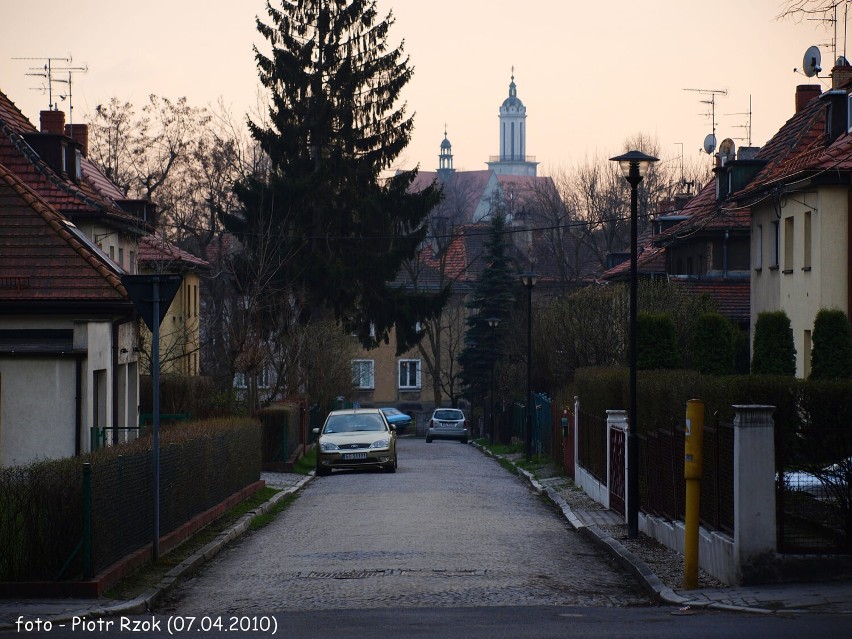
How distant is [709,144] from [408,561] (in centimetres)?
3989

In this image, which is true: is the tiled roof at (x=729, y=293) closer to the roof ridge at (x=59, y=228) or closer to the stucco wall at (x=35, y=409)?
the roof ridge at (x=59, y=228)

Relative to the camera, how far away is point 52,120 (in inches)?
1518

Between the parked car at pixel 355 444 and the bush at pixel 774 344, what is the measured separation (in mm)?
9112

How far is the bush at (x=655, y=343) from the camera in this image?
2789cm

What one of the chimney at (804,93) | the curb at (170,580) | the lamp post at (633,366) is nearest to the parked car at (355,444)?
the curb at (170,580)

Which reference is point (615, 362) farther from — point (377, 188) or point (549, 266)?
point (549, 266)

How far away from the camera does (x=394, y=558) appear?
14.4m

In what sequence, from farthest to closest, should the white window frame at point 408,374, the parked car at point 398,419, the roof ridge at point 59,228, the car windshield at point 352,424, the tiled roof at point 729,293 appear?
the white window frame at point 408,374 < the parked car at point 398,419 < the tiled roof at point 729,293 < the car windshield at point 352,424 < the roof ridge at point 59,228

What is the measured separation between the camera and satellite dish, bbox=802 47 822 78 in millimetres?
33812

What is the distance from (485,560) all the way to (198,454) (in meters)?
4.94

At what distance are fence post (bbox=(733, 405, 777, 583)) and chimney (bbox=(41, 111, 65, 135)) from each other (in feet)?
103

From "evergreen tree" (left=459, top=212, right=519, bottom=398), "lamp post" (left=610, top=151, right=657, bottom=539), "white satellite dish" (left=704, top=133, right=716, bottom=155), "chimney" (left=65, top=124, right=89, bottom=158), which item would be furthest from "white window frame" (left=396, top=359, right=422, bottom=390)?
"lamp post" (left=610, top=151, right=657, bottom=539)

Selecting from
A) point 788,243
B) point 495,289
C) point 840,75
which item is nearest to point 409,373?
point 495,289

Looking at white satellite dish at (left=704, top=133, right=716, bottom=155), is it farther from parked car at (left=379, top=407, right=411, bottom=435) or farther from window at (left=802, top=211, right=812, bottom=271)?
parked car at (left=379, top=407, right=411, bottom=435)
